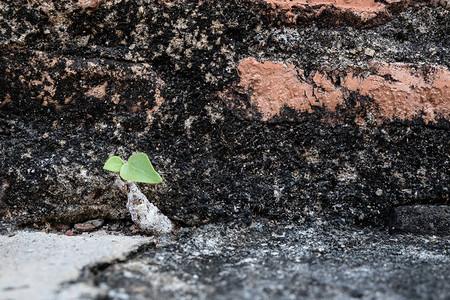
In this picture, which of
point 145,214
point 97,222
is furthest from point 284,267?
point 97,222

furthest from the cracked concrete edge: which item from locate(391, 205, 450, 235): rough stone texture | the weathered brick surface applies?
locate(391, 205, 450, 235): rough stone texture

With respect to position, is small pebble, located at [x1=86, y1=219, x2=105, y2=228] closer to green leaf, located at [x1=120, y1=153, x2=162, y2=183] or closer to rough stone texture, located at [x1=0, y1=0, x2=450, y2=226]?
rough stone texture, located at [x1=0, y1=0, x2=450, y2=226]

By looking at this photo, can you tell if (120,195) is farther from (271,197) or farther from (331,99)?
(331,99)

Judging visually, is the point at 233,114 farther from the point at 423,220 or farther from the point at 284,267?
the point at 423,220

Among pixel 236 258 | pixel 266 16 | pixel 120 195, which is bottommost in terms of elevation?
pixel 236 258

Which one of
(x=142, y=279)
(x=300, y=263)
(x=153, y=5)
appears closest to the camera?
(x=142, y=279)

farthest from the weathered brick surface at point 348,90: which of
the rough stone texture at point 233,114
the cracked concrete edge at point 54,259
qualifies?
the cracked concrete edge at point 54,259

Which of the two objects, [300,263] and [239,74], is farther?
[239,74]

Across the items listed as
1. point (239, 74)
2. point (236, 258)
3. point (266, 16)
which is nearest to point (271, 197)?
point (236, 258)

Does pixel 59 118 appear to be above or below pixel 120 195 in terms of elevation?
above
